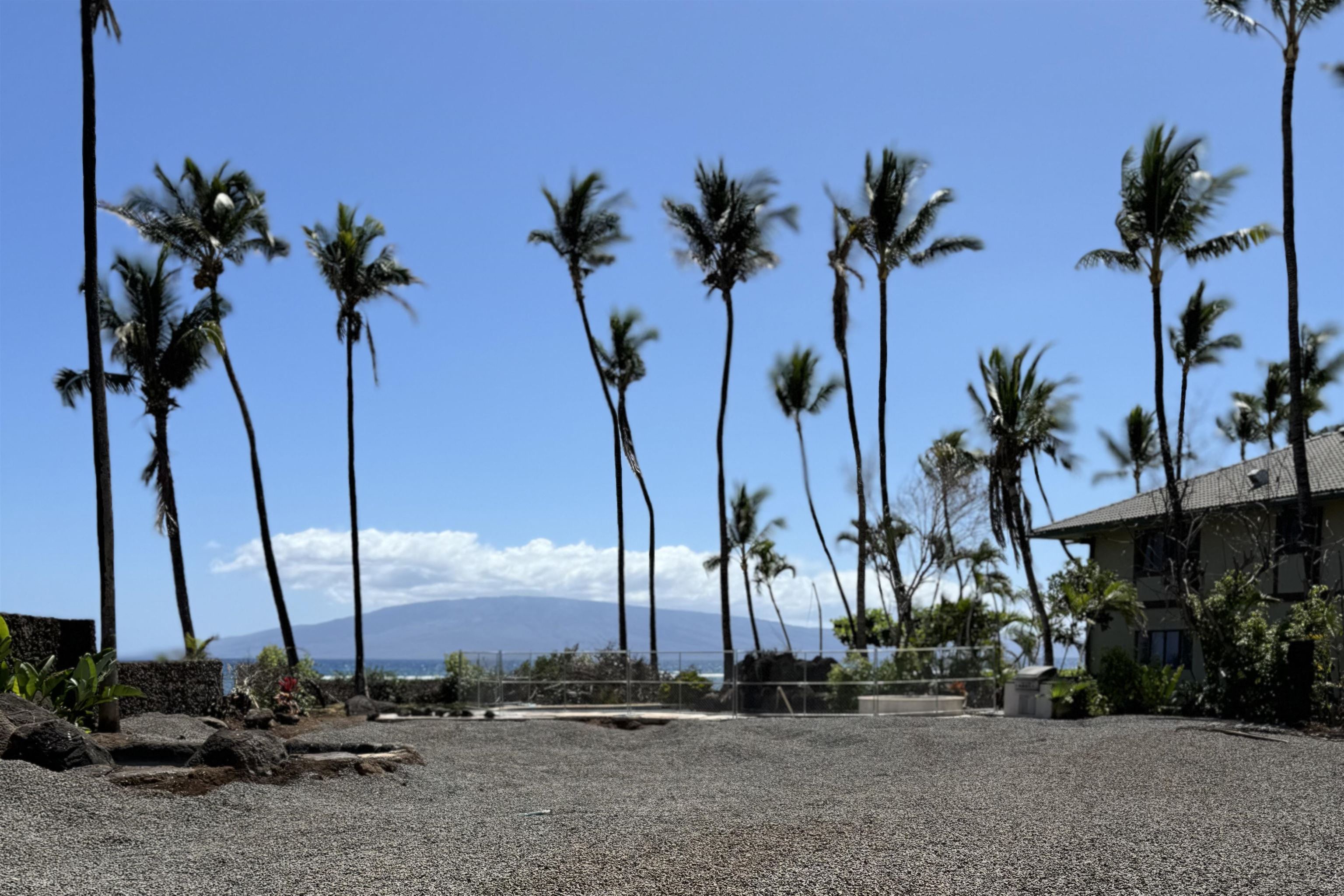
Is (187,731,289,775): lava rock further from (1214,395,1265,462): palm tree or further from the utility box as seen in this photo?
(1214,395,1265,462): palm tree

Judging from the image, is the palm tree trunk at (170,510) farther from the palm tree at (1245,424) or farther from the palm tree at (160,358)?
the palm tree at (1245,424)

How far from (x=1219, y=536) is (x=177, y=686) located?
23.3 metres

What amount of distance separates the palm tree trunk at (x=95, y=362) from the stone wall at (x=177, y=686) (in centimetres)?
292

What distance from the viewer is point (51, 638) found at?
1717cm

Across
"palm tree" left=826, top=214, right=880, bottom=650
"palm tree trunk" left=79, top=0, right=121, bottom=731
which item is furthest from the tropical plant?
"palm tree trunk" left=79, top=0, right=121, bottom=731

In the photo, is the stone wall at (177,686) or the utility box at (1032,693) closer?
the stone wall at (177,686)

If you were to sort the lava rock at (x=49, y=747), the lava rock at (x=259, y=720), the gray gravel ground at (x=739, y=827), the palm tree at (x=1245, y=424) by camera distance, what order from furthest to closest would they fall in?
the palm tree at (x=1245, y=424)
the lava rock at (x=259, y=720)
the lava rock at (x=49, y=747)
the gray gravel ground at (x=739, y=827)

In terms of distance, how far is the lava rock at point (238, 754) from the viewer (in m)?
12.7

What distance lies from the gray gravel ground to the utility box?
584cm

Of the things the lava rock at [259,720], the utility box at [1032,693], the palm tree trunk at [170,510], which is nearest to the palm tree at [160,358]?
the palm tree trunk at [170,510]

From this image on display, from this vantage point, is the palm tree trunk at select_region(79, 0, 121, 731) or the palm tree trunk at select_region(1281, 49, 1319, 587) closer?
the palm tree trunk at select_region(79, 0, 121, 731)

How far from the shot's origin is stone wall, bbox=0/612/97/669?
16.4 meters

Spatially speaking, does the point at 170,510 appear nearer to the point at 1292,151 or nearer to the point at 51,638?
the point at 51,638

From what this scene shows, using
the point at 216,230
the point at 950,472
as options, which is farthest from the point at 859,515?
the point at 216,230
